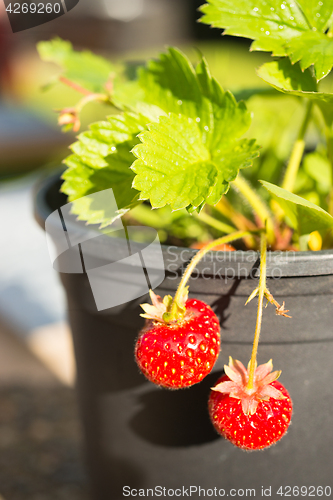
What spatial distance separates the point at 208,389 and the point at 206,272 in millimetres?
170

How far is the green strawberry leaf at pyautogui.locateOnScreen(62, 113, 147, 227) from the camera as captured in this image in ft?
1.79

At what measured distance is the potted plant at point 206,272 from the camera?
→ 18.7 inches

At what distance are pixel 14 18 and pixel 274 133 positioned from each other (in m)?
0.50

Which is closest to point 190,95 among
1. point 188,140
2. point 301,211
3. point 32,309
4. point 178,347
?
point 188,140

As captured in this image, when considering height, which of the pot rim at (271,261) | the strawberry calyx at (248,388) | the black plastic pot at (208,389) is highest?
the pot rim at (271,261)

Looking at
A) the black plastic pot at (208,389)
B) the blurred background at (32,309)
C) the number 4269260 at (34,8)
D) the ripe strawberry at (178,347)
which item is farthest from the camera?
the blurred background at (32,309)

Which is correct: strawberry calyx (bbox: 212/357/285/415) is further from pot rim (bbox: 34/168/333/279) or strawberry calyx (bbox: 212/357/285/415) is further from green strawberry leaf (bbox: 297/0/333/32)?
green strawberry leaf (bbox: 297/0/333/32)

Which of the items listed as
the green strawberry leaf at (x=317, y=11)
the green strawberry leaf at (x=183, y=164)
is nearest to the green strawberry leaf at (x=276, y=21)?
the green strawberry leaf at (x=317, y=11)

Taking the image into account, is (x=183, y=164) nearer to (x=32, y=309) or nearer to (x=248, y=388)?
(x=248, y=388)

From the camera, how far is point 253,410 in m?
0.42

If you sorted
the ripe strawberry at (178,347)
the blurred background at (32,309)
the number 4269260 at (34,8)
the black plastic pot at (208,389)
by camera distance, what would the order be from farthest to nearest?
the blurred background at (32,309) < the number 4269260 at (34,8) < the black plastic pot at (208,389) < the ripe strawberry at (178,347)

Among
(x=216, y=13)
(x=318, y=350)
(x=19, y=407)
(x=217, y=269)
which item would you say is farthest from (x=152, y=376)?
(x=19, y=407)

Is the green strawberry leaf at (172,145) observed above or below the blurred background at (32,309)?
above

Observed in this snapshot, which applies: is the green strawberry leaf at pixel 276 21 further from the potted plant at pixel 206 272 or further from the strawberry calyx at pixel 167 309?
the strawberry calyx at pixel 167 309
